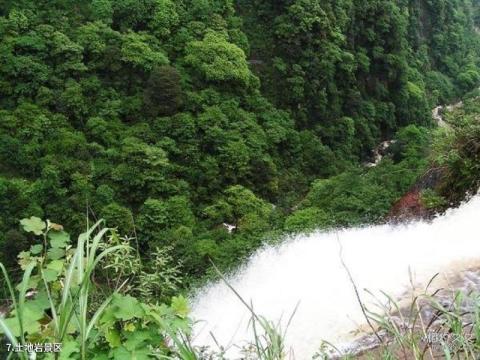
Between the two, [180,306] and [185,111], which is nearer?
[180,306]

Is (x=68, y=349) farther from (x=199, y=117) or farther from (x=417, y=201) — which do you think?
(x=199, y=117)

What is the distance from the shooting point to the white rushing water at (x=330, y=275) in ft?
20.8

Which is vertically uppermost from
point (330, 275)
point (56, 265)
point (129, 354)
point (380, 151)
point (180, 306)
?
point (56, 265)

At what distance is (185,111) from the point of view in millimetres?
26266

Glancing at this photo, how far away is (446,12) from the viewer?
4584 cm

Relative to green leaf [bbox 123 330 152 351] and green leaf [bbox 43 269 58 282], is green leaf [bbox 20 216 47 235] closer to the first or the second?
green leaf [bbox 43 269 58 282]

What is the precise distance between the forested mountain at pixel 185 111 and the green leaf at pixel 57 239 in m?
11.4

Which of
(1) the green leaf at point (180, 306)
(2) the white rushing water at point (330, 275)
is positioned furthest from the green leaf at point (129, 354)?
(2) the white rushing water at point (330, 275)

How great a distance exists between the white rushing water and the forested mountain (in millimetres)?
4845

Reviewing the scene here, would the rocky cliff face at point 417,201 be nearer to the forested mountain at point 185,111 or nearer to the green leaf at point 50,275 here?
the forested mountain at point 185,111

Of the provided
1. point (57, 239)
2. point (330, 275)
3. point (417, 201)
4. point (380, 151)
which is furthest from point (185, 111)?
point (57, 239)

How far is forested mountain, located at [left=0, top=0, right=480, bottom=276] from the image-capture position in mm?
21531

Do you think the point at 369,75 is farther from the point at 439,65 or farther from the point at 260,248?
the point at 260,248

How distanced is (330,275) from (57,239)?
18.7ft
